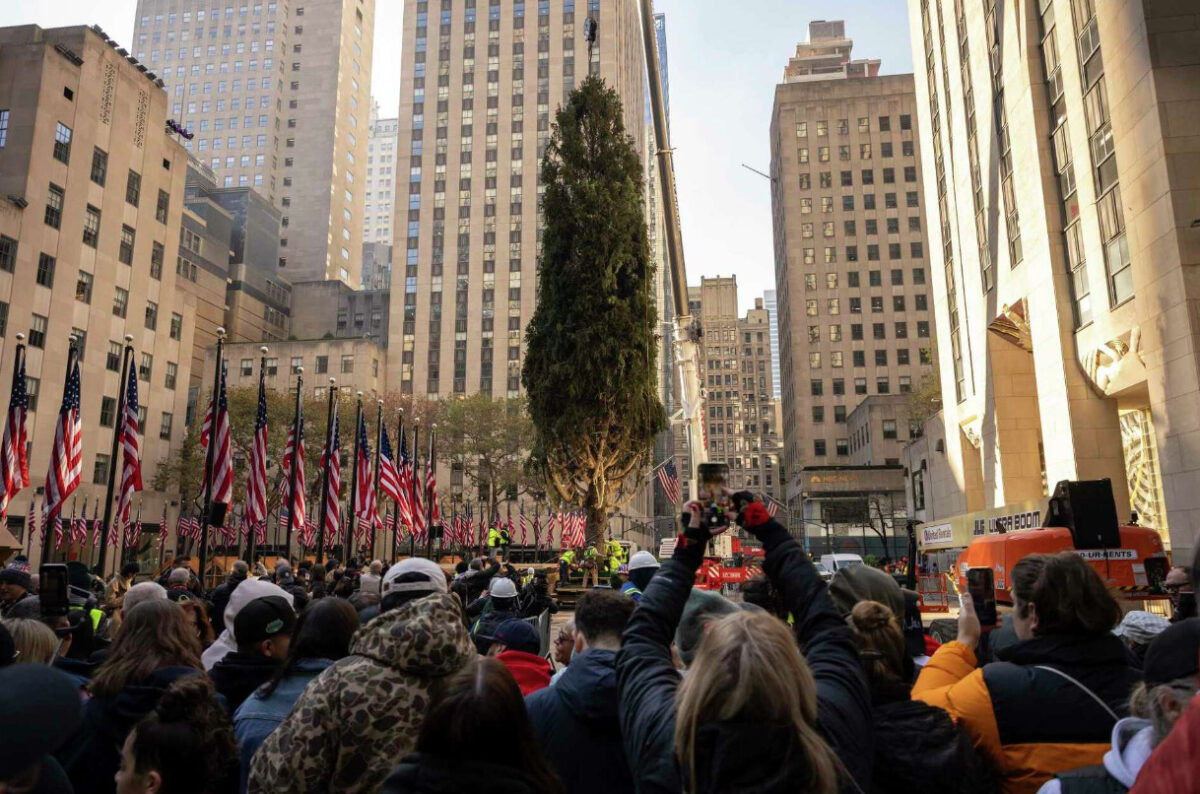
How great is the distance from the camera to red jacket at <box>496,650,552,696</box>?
16.7ft

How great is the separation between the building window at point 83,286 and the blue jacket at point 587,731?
179 ft

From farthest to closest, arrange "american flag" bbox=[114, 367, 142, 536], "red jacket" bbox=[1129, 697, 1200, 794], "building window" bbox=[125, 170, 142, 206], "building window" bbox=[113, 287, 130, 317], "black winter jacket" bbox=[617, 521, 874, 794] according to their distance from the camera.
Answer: "building window" bbox=[125, 170, 142, 206] → "building window" bbox=[113, 287, 130, 317] → "american flag" bbox=[114, 367, 142, 536] → "black winter jacket" bbox=[617, 521, 874, 794] → "red jacket" bbox=[1129, 697, 1200, 794]

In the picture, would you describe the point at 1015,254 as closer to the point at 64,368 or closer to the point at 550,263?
the point at 550,263

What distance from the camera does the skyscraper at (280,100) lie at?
12825 cm

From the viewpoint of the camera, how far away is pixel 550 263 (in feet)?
112

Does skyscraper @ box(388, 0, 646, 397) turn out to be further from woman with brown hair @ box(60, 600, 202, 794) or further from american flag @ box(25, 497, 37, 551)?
woman with brown hair @ box(60, 600, 202, 794)

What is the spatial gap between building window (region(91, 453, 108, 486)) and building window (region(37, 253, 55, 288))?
10.5 metres

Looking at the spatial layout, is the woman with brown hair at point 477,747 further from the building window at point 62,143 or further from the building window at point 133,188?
the building window at point 133,188

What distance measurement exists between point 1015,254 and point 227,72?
448 ft

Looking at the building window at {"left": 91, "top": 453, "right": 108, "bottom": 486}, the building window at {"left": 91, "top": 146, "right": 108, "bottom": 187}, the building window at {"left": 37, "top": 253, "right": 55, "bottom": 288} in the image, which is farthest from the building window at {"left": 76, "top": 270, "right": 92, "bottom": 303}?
the building window at {"left": 91, "top": 453, "right": 108, "bottom": 486}

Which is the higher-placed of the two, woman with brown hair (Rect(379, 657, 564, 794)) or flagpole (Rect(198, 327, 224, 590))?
flagpole (Rect(198, 327, 224, 590))

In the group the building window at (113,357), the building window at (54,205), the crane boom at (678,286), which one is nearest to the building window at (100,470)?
the building window at (113,357)

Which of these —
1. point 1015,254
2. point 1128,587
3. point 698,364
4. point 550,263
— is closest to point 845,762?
point 1128,587

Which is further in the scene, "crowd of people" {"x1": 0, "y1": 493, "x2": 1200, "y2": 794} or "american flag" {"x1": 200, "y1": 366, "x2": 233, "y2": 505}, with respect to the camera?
"american flag" {"x1": 200, "y1": 366, "x2": 233, "y2": 505}
